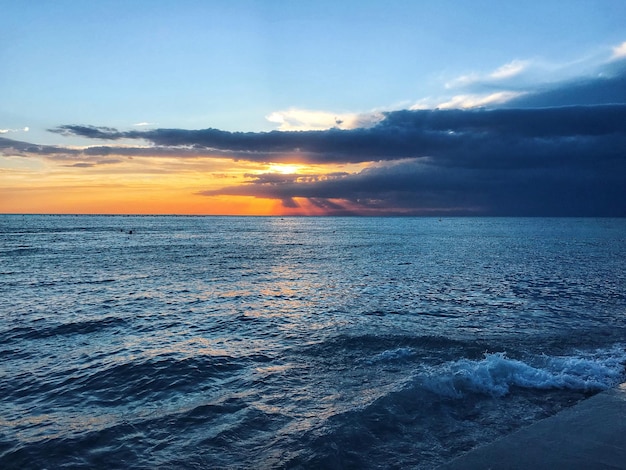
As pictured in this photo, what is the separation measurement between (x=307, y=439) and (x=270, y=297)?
2312 centimetres

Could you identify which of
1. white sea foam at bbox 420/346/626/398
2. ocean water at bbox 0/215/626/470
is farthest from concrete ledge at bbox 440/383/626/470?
white sea foam at bbox 420/346/626/398

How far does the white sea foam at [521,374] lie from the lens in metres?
14.1

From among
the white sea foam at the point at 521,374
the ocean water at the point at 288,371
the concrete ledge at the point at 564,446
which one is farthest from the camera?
the white sea foam at the point at 521,374

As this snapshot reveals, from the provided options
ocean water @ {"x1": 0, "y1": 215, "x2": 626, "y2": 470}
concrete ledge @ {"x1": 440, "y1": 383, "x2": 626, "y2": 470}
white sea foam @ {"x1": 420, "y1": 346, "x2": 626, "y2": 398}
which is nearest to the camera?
concrete ledge @ {"x1": 440, "y1": 383, "x2": 626, "y2": 470}

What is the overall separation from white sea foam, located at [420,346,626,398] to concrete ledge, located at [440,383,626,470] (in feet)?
11.8

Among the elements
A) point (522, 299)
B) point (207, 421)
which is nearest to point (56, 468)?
point (207, 421)

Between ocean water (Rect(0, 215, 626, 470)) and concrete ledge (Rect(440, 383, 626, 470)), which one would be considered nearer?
concrete ledge (Rect(440, 383, 626, 470))

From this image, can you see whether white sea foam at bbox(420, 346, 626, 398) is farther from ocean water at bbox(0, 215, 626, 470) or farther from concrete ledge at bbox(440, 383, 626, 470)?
concrete ledge at bbox(440, 383, 626, 470)

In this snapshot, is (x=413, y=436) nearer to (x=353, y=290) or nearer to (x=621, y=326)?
(x=621, y=326)

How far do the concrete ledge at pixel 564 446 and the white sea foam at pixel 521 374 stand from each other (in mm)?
3586

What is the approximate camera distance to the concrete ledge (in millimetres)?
8062

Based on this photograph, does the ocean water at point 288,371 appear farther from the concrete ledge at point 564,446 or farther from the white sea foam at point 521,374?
the concrete ledge at point 564,446

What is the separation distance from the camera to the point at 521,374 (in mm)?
15188

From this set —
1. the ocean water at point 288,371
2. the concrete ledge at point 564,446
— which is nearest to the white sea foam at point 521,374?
the ocean water at point 288,371
